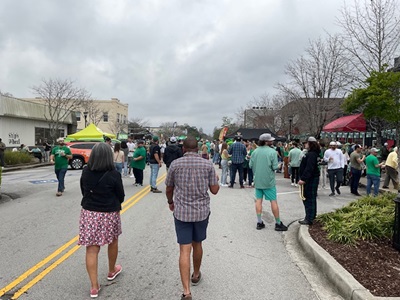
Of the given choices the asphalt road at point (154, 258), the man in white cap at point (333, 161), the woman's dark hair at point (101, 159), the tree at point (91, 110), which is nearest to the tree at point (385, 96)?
the man in white cap at point (333, 161)

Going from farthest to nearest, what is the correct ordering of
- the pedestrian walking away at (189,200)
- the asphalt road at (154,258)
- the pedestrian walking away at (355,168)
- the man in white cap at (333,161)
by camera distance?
the man in white cap at (333,161) → the pedestrian walking away at (355,168) → the asphalt road at (154,258) → the pedestrian walking away at (189,200)

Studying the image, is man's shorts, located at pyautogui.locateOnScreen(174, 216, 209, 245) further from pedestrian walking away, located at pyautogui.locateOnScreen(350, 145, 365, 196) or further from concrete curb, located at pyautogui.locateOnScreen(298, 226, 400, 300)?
pedestrian walking away, located at pyautogui.locateOnScreen(350, 145, 365, 196)

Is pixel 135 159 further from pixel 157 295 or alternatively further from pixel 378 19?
pixel 378 19

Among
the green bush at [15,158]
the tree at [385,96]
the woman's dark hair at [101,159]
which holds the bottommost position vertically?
the green bush at [15,158]

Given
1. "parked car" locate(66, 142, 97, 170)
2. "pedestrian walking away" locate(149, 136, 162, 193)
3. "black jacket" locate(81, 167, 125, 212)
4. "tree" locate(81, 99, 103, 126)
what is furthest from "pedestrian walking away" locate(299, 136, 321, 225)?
"tree" locate(81, 99, 103, 126)

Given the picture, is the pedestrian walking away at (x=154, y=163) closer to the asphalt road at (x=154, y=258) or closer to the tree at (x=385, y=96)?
the asphalt road at (x=154, y=258)

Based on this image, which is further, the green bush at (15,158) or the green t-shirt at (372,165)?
the green bush at (15,158)

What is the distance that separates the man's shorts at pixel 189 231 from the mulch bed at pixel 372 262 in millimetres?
1922

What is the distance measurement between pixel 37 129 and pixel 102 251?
3086 centimetres

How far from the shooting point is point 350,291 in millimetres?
3715

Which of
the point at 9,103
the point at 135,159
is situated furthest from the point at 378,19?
the point at 9,103

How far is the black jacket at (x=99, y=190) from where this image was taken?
12.9 ft

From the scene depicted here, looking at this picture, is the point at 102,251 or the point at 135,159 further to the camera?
the point at 135,159

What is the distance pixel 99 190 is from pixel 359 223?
14.0 ft
